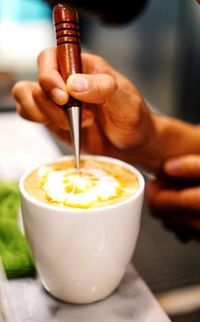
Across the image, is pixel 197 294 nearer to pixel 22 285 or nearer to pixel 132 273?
pixel 132 273

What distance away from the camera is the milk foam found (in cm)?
48

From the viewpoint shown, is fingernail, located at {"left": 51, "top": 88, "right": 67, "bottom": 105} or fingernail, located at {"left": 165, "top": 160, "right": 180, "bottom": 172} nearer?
fingernail, located at {"left": 51, "top": 88, "right": 67, "bottom": 105}

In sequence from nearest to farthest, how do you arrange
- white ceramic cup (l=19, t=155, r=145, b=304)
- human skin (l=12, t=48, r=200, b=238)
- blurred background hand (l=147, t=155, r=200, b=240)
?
white ceramic cup (l=19, t=155, r=145, b=304)
human skin (l=12, t=48, r=200, b=238)
blurred background hand (l=147, t=155, r=200, b=240)

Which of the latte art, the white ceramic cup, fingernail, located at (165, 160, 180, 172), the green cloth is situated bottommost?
fingernail, located at (165, 160, 180, 172)

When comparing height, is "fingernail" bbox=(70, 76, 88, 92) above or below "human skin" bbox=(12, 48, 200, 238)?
above

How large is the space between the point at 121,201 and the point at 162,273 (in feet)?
0.60

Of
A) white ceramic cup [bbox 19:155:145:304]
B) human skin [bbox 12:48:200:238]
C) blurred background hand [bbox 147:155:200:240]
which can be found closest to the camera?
white ceramic cup [bbox 19:155:145:304]

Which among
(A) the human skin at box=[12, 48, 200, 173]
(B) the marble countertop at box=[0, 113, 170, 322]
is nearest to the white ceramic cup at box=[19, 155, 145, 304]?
(B) the marble countertop at box=[0, 113, 170, 322]

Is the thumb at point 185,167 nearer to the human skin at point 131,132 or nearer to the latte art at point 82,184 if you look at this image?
the human skin at point 131,132

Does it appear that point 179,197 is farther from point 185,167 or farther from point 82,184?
point 82,184

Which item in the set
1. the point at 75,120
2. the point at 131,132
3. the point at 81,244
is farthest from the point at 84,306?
the point at 131,132

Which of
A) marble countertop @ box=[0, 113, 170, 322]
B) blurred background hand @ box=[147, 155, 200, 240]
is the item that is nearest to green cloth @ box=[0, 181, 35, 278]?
marble countertop @ box=[0, 113, 170, 322]

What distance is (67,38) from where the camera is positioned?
48cm

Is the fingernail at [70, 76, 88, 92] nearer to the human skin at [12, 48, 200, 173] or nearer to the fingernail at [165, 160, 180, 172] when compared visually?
A: the human skin at [12, 48, 200, 173]
